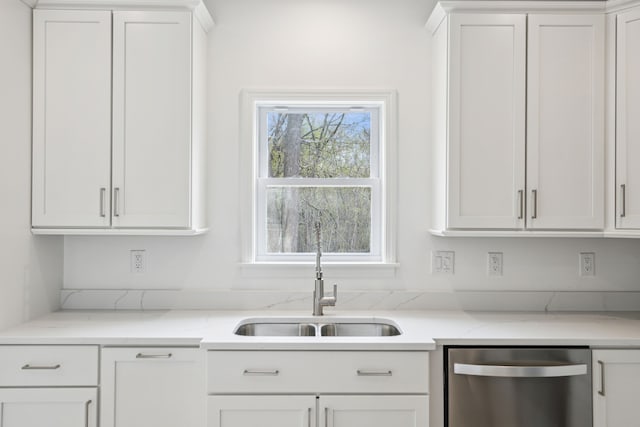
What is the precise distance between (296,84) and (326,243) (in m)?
0.83

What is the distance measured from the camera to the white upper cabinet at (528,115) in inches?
91.7

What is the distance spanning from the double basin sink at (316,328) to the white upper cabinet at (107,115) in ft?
2.19

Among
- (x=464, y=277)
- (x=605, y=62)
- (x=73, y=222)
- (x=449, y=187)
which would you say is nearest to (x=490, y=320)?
(x=464, y=277)

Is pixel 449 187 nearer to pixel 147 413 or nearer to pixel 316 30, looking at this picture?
pixel 316 30

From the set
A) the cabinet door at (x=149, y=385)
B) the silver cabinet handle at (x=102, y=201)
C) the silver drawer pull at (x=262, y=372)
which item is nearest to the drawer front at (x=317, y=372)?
the silver drawer pull at (x=262, y=372)

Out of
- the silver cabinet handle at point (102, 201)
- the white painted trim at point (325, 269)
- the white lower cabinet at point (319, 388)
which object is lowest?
the white lower cabinet at point (319, 388)

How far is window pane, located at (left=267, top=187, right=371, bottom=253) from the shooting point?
277 cm

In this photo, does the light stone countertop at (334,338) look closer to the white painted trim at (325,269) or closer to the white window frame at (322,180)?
the white painted trim at (325,269)

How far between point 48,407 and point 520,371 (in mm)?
1813

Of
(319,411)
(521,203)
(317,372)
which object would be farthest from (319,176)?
(319,411)

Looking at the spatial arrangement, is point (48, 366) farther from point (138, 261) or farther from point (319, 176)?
point (319, 176)

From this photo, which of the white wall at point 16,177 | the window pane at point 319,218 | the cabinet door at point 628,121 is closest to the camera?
the white wall at point 16,177

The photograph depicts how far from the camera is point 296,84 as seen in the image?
8.70 feet

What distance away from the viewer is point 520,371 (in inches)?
78.2
